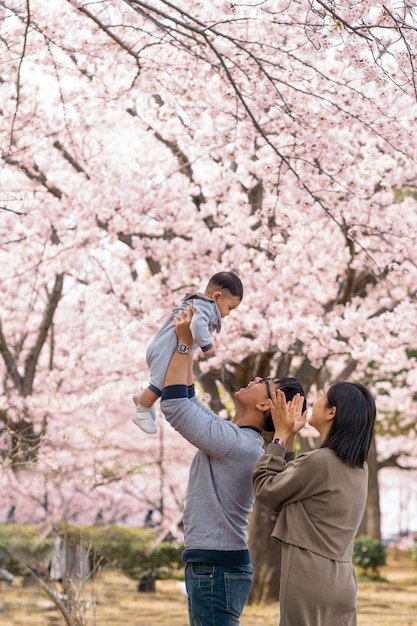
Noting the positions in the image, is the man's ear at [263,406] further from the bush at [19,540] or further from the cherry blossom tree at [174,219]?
the bush at [19,540]

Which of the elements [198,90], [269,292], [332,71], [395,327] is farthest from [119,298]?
[332,71]

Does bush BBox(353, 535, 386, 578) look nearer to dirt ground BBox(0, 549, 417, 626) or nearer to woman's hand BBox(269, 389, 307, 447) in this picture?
dirt ground BBox(0, 549, 417, 626)

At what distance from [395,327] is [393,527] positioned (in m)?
30.2

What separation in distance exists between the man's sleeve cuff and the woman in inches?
10.8

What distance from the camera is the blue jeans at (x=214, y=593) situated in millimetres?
2457

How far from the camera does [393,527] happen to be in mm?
37125

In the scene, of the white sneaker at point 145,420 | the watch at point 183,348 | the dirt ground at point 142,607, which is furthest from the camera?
the dirt ground at point 142,607

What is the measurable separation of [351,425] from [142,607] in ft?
29.3

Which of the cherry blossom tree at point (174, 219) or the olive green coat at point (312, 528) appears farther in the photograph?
the cherry blossom tree at point (174, 219)

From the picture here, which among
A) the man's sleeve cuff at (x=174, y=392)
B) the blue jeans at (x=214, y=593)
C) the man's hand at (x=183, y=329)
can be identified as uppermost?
the man's hand at (x=183, y=329)

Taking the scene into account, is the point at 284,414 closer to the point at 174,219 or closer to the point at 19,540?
the point at 174,219

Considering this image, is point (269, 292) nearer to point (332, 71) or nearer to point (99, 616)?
point (332, 71)

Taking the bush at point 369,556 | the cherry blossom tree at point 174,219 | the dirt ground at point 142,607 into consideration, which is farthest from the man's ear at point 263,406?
the bush at point 369,556

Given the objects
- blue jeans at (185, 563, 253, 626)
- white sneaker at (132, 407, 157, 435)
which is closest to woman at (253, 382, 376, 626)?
blue jeans at (185, 563, 253, 626)
